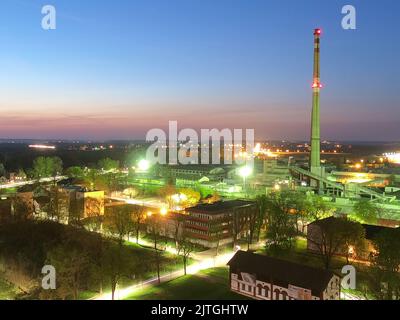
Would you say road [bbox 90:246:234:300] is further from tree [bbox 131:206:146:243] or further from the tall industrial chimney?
the tall industrial chimney

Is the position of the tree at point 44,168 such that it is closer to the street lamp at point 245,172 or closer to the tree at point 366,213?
Result: the street lamp at point 245,172

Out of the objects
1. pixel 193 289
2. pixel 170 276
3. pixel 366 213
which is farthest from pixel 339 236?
pixel 170 276

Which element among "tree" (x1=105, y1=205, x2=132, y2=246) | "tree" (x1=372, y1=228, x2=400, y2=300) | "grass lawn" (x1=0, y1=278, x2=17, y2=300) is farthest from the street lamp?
"grass lawn" (x1=0, y1=278, x2=17, y2=300)

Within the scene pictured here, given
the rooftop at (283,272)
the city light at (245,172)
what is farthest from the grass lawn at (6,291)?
the city light at (245,172)

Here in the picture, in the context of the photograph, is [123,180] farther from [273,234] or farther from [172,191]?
[273,234]
